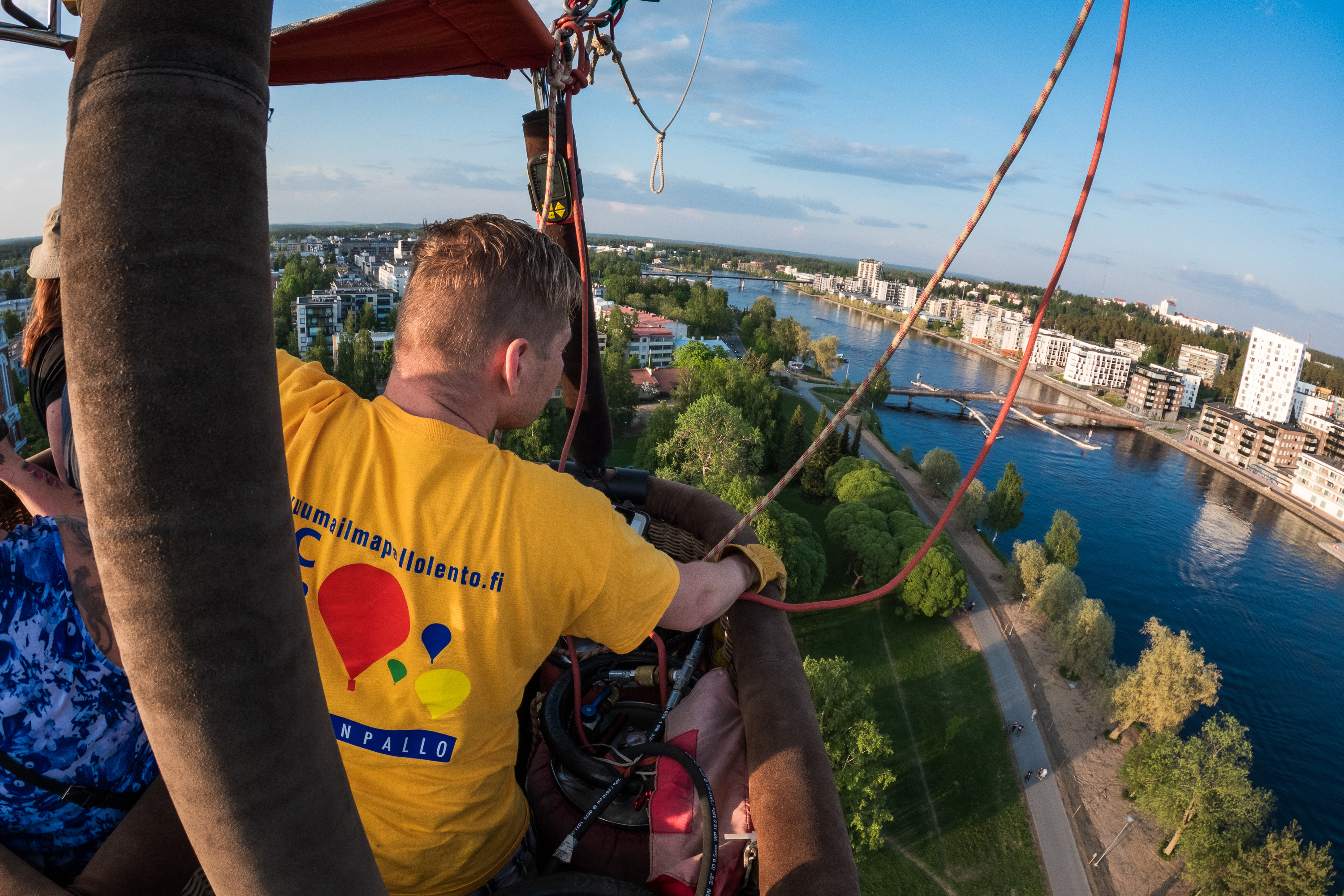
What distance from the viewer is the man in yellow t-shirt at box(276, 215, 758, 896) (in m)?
1.05

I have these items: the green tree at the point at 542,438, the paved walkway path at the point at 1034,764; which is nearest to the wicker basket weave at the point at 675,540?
the paved walkway path at the point at 1034,764

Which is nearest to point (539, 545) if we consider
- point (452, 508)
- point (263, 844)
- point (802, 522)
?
point (452, 508)

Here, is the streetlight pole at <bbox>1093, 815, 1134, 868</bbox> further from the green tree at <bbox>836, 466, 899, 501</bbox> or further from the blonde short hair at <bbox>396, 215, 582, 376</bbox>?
the blonde short hair at <bbox>396, 215, 582, 376</bbox>

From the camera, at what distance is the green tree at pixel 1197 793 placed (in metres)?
12.2

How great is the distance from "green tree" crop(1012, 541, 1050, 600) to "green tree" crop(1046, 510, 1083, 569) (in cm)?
292

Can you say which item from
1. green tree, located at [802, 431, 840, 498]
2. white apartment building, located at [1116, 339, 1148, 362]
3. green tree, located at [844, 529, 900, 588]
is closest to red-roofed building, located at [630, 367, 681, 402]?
green tree, located at [802, 431, 840, 498]

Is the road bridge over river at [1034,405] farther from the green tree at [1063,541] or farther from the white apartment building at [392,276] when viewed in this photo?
the white apartment building at [392,276]

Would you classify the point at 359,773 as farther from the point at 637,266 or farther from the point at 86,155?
the point at 637,266

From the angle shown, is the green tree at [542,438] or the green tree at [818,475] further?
the green tree at [818,475]

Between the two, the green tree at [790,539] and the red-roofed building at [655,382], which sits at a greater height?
the red-roofed building at [655,382]

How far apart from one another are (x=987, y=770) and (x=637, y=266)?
64780 millimetres

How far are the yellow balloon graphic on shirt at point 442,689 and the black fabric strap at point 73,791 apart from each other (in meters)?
0.55

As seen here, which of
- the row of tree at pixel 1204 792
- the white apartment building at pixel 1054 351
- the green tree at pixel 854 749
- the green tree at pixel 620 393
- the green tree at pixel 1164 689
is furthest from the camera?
the white apartment building at pixel 1054 351

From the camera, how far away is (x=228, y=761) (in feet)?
1.56
